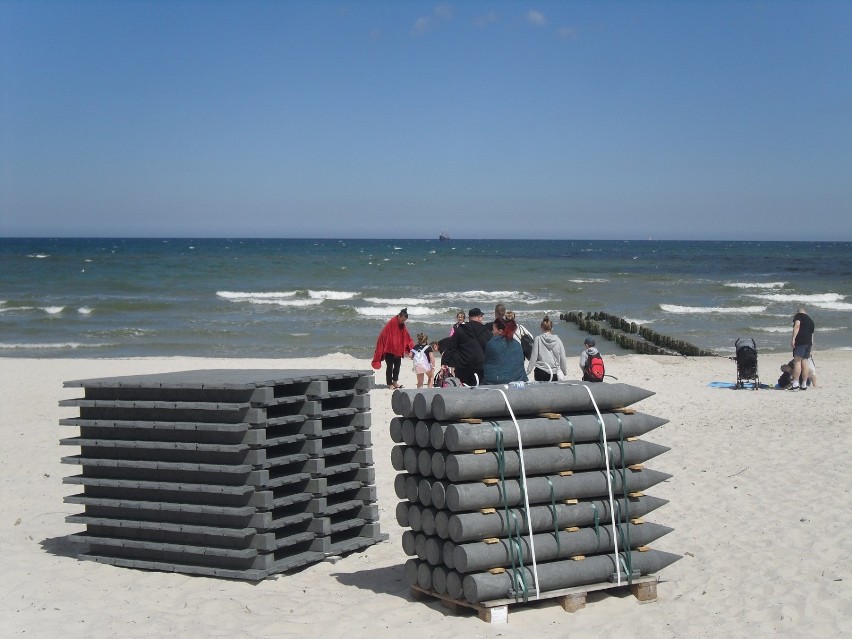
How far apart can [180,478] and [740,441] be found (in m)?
7.87

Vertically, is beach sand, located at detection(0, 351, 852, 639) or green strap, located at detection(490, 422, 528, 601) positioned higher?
green strap, located at detection(490, 422, 528, 601)

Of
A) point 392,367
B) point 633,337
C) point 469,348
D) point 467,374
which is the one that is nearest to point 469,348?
point 469,348

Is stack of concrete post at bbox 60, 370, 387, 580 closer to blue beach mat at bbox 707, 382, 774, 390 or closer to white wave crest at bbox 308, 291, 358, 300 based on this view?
blue beach mat at bbox 707, 382, 774, 390

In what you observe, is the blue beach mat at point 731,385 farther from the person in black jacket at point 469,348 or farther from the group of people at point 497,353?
the person in black jacket at point 469,348

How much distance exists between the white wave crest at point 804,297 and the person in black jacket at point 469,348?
4007 centimetres

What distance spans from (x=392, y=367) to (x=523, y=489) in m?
11.3

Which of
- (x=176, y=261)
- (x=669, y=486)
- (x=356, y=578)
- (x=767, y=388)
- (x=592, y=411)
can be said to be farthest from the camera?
(x=176, y=261)

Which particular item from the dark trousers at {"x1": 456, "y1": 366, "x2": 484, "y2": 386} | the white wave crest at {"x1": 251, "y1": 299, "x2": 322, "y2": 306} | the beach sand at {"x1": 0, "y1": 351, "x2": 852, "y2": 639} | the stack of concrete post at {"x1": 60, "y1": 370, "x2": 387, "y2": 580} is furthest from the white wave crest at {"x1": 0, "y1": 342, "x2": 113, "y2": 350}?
the stack of concrete post at {"x1": 60, "y1": 370, "x2": 387, "y2": 580}

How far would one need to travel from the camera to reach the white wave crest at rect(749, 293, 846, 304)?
4869 cm

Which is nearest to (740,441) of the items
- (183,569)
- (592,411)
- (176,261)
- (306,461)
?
(592,411)

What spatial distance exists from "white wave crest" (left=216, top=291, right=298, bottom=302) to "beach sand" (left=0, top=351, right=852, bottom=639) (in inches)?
1359

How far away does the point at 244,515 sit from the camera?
7.77 meters

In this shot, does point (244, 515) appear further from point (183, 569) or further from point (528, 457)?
point (528, 457)

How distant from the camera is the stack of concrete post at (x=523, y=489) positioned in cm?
691
